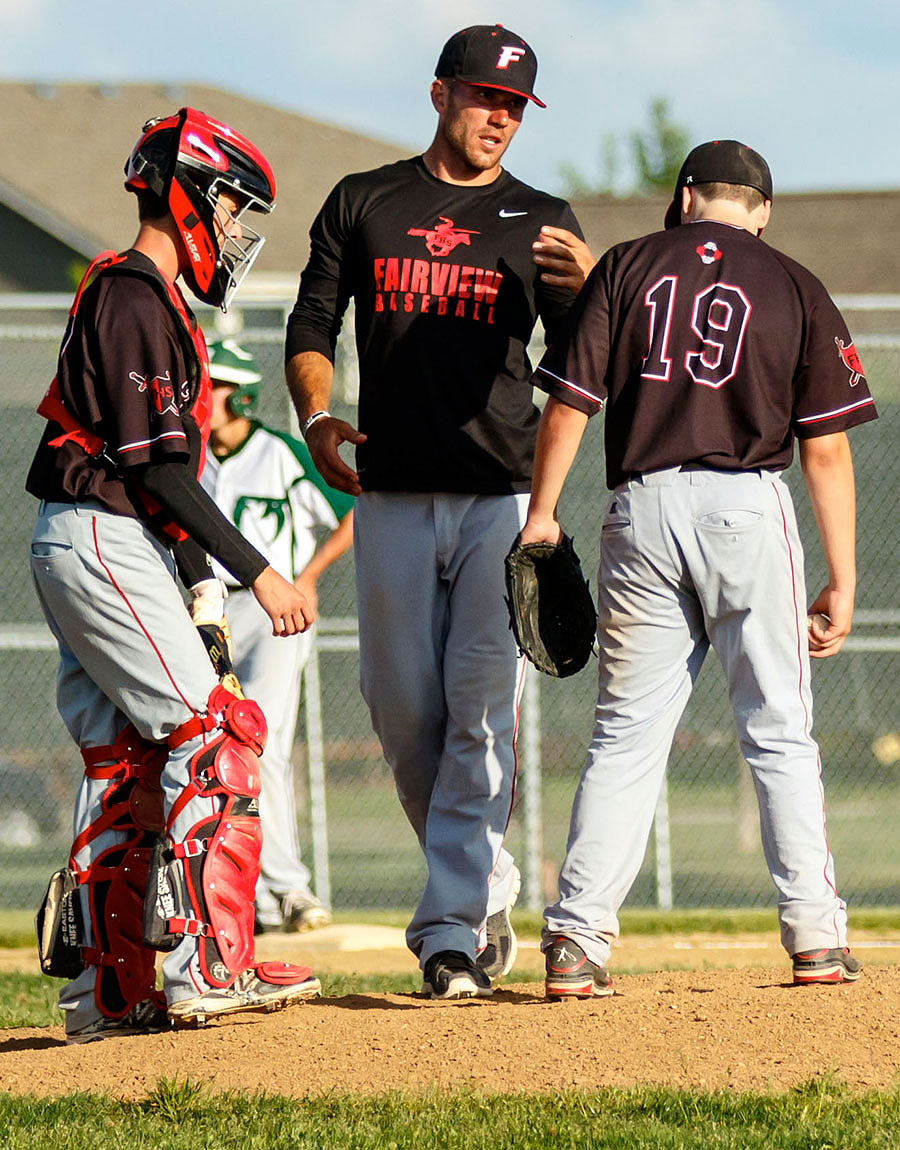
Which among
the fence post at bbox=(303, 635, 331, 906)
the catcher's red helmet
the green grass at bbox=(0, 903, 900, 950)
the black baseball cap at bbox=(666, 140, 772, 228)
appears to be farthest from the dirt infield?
the fence post at bbox=(303, 635, 331, 906)

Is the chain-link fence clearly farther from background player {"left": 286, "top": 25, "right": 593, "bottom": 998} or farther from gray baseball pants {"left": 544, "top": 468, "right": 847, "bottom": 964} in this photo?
gray baseball pants {"left": 544, "top": 468, "right": 847, "bottom": 964}

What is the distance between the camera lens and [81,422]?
4289 millimetres

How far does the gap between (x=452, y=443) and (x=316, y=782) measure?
4.56m

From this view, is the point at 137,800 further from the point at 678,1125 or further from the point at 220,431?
the point at 220,431

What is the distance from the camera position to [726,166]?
4.58 m

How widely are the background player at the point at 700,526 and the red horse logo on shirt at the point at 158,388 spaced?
101 cm

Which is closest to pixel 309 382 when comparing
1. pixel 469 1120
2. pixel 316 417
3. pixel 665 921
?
pixel 316 417

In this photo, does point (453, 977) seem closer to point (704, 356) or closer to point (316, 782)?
point (704, 356)

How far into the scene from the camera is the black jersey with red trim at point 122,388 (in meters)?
4.16

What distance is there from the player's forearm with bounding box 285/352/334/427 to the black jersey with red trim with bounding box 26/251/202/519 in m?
0.74

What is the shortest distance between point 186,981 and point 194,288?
186cm

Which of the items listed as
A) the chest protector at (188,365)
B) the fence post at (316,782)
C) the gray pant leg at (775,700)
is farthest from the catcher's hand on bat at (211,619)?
the fence post at (316,782)

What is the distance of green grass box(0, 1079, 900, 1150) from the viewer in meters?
3.28

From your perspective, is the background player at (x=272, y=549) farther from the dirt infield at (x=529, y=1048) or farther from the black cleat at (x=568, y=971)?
the black cleat at (x=568, y=971)
